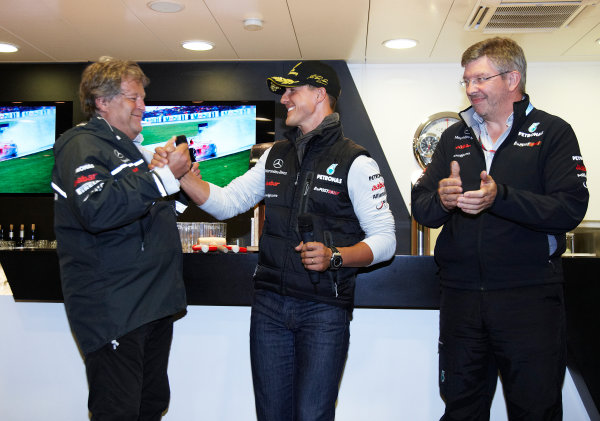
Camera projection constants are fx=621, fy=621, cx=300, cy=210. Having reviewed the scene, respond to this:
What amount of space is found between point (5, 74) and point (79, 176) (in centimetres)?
432

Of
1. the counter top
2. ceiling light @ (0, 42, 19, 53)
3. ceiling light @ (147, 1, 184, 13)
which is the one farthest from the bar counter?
ceiling light @ (0, 42, 19, 53)

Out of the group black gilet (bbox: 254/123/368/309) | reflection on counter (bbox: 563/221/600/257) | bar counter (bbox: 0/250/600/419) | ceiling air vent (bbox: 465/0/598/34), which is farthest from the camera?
reflection on counter (bbox: 563/221/600/257)

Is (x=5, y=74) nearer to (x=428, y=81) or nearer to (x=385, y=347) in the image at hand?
(x=428, y=81)

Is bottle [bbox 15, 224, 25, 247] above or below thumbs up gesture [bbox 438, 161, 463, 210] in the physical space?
below

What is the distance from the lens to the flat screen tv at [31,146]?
5.45 m

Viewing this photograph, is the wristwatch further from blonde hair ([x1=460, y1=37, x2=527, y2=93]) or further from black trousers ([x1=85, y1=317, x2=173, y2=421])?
blonde hair ([x1=460, y1=37, x2=527, y2=93])

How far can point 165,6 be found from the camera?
13.2 feet

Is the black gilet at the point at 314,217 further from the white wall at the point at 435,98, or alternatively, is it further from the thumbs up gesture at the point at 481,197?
the white wall at the point at 435,98

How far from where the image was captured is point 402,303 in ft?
8.41

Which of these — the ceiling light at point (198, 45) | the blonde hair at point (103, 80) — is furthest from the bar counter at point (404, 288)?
the ceiling light at point (198, 45)

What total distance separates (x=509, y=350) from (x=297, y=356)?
68 cm

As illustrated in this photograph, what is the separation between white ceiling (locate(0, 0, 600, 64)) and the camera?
4.04m

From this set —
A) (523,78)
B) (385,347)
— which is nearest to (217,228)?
(385,347)

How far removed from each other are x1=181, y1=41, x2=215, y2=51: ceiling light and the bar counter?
2680 mm
